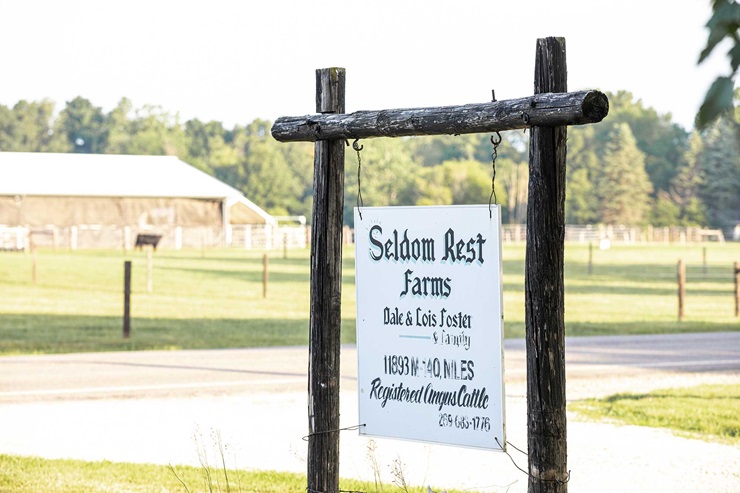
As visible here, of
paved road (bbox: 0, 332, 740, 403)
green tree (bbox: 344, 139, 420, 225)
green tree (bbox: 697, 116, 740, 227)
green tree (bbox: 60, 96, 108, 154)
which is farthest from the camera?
green tree (bbox: 60, 96, 108, 154)

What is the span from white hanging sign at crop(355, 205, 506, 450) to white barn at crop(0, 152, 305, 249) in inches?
1928

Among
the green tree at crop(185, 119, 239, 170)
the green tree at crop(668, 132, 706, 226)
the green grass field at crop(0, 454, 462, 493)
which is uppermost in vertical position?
the green tree at crop(185, 119, 239, 170)

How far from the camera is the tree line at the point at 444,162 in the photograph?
89750mm

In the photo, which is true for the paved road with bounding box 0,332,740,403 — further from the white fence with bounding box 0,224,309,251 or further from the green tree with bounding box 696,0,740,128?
the white fence with bounding box 0,224,309,251

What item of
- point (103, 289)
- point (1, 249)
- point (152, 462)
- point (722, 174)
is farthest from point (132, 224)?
point (722, 174)

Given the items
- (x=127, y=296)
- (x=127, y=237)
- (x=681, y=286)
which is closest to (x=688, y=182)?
(x=127, y=237)

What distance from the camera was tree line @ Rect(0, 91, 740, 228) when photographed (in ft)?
294

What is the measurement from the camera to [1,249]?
51344 mm

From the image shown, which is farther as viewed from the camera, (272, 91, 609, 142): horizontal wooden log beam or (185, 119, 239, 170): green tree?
(185, 119, 239, 170): green tree

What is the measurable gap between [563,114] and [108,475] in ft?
14.5

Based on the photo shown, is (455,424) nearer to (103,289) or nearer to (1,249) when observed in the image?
(103,289)

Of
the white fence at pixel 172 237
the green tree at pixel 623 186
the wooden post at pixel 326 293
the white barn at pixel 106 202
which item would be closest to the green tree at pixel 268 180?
the white fence at pixel 172 237

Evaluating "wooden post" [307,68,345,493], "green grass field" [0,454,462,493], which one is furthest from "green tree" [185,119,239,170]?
"wooden post" [307,68,345,493]

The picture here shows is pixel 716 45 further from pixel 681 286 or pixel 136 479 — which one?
pixel 681 286
